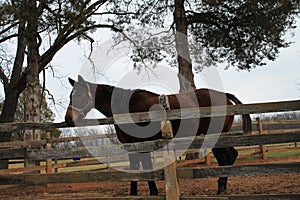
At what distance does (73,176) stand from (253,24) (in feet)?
28.8

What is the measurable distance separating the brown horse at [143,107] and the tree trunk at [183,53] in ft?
19.4

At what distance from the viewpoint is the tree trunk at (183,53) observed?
11461 mm

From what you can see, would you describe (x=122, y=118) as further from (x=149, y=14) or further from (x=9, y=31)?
(x=9, y=31)

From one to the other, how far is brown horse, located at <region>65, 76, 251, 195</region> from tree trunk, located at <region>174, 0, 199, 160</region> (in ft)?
19.4

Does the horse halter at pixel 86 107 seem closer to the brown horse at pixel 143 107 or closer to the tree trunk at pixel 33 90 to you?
the brown horse at pixel 143 107

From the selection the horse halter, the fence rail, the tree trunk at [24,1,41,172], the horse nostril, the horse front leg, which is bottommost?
the horse front leg

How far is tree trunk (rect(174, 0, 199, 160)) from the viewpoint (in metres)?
11.5

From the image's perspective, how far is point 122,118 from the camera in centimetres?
386

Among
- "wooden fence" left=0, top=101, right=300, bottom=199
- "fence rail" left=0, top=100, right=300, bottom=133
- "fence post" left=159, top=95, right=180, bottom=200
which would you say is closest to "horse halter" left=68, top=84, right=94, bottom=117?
"wooden fence" left=0, top=101, right=300, bottom=199

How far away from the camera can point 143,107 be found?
16.9 ft

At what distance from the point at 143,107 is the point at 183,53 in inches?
273

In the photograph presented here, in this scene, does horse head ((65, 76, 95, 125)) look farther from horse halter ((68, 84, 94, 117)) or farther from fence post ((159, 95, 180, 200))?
A: fence post ((159, 95, 180, 200))

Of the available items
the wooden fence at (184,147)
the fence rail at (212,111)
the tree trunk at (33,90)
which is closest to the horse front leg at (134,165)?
the wooden fence at (184,147)

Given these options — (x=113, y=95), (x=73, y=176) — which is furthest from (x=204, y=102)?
(x=73, y=176)
